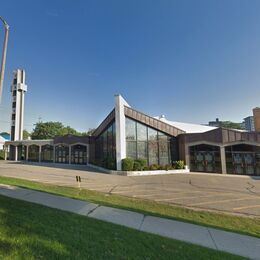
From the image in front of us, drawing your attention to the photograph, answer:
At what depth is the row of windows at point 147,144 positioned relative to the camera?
66.6 feet

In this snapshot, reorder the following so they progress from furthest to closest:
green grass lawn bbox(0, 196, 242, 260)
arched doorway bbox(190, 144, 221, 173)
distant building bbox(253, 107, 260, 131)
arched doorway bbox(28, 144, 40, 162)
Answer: arched doorway bbox(28, 144, 40, 162) → distant building bbox(253, 107, 260, 131) → arched doorway bbox(190, 144, 221, 173) → green grass lawn bbox(0, 196, 242, 260)

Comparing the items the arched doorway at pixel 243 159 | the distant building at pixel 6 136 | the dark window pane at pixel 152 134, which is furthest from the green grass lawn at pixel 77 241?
the distant building at pixel 6 136

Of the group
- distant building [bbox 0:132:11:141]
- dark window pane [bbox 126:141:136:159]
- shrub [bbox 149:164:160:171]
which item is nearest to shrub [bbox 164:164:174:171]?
shrub [bbox 149:164:160:171]

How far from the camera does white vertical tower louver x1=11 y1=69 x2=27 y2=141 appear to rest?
41.2 meters

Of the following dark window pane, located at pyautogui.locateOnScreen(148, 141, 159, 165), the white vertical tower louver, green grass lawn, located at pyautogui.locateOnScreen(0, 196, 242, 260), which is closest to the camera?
green grass lawn, located at pyautogui.locateOnScreen(0, 196, 242, 260)

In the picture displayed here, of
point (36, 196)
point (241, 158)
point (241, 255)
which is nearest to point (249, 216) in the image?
point (241, 255)

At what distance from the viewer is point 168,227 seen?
5.16 meters

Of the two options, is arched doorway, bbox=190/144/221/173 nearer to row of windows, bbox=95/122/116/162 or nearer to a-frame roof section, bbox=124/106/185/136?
a-frame roof section, bbox=124/106/185/136

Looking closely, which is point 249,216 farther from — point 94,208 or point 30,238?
point 30,238

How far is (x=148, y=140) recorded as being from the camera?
68.4 feet

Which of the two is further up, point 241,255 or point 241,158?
point 241,158

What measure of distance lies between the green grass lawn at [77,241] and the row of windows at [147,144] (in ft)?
50.5

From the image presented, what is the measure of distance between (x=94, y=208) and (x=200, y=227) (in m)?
3.61

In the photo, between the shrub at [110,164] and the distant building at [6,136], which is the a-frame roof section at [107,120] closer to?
the shrub at [110,164]
